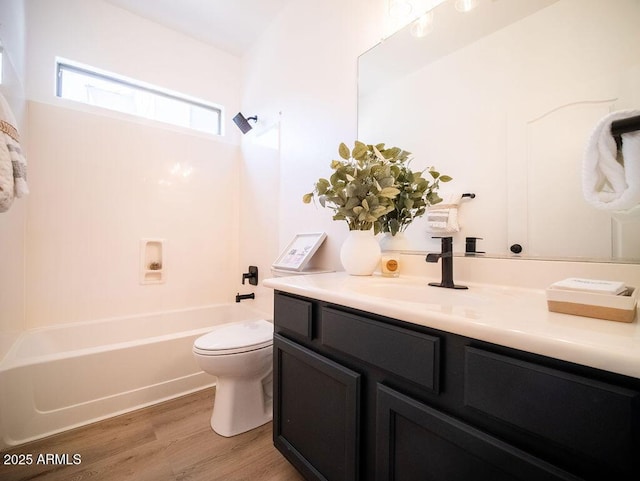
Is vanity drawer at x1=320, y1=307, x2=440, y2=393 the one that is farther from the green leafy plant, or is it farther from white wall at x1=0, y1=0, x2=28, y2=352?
white wall at x1=0, y1=0, x2=28, y2=352

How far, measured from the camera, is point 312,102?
182 cm

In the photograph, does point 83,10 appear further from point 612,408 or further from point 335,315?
point 612,408

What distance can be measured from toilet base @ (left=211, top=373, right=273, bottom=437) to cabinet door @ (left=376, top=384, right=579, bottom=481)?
987 mm

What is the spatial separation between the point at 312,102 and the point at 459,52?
37.0 inches

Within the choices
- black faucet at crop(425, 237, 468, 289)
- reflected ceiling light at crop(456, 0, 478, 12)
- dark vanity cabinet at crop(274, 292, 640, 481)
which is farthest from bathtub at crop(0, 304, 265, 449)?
reflected ceiling light at crop(456, 0, 478, 12)

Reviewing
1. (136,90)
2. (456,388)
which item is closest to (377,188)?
(456,388)

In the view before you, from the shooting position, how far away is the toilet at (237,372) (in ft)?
4.54

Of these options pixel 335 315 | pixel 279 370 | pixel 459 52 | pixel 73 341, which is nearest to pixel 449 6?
pixel 459 52

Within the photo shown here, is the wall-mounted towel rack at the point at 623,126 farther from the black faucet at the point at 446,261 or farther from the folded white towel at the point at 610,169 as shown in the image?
the black faucet at the point at 446,261

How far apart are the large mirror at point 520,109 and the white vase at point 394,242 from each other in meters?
0.04

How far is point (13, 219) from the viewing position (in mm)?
1563

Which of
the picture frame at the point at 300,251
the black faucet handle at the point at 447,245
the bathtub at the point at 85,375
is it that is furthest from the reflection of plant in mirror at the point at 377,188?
the bathtub at the point at 85,375

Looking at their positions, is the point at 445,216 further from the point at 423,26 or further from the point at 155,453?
the point at 155,453

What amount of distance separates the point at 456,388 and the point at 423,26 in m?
1.49
